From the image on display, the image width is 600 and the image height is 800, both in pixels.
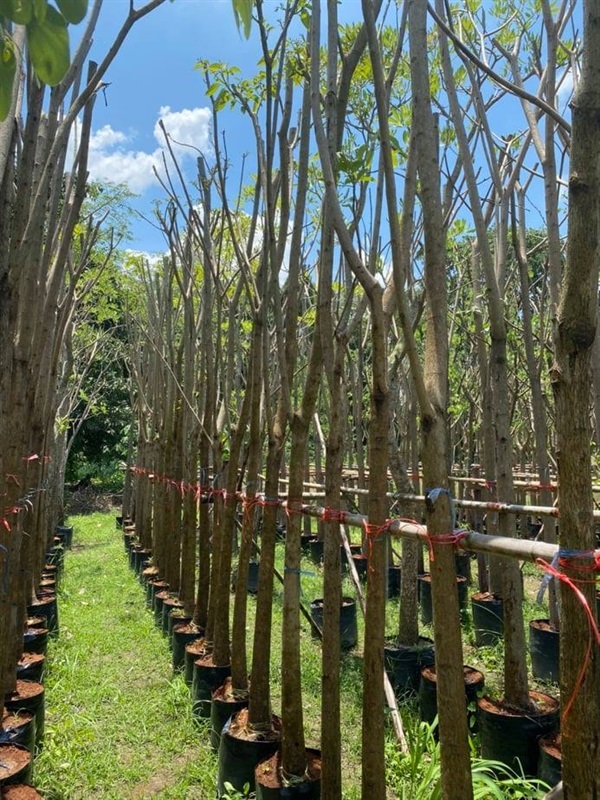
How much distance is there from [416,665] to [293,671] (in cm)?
160

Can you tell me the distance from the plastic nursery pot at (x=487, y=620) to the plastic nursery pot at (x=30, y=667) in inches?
109

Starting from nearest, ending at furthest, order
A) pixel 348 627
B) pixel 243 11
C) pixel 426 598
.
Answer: pixel 243 11 < pixel 348 627 < pixel 426 598

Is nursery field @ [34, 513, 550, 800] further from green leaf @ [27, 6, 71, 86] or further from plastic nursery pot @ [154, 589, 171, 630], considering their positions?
green leaf @ [27, 6, 71, 86]

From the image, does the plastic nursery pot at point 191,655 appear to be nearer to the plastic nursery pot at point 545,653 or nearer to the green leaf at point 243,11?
the plastic nursery pot at point 545,653

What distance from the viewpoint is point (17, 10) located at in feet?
2.55

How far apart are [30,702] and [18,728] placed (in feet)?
1.21

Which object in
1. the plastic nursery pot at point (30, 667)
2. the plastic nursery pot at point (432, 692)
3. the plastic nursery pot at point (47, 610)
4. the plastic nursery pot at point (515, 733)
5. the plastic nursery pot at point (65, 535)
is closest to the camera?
the plastic nursery pot at point (515, 733)

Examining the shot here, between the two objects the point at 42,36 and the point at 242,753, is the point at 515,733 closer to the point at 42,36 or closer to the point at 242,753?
the point at 242,753

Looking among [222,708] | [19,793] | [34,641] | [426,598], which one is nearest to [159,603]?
[34,641]

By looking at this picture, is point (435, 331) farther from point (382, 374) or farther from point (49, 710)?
point (49, 710)

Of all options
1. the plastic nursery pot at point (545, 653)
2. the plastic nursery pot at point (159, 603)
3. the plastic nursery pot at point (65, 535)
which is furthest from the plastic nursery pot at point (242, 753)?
the plastic nursery pot at point (65, 535)

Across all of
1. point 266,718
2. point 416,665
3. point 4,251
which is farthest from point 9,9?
point 416,665

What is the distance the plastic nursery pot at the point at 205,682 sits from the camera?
3340 millimetres

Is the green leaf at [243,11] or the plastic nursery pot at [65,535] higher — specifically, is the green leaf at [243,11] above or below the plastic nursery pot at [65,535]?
above
